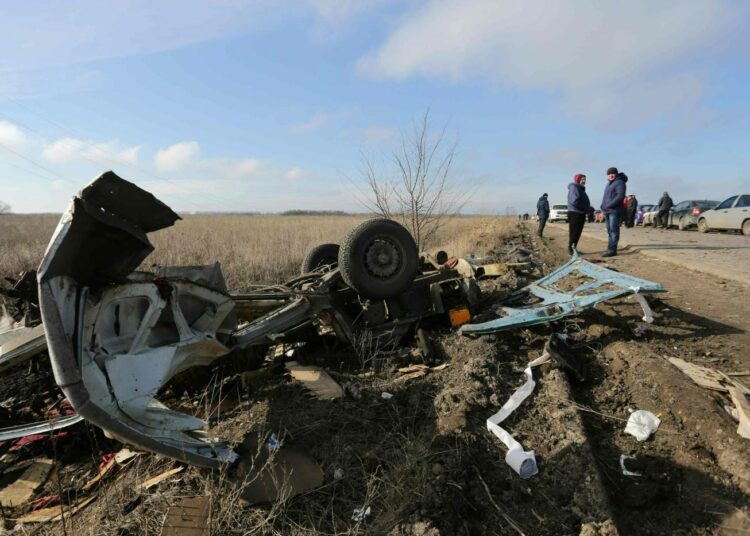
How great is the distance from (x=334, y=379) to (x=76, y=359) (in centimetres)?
226

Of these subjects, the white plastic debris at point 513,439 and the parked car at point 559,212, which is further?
the parked car at point 559,212

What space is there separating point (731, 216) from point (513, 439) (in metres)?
18.1

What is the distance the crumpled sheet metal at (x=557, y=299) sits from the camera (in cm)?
429

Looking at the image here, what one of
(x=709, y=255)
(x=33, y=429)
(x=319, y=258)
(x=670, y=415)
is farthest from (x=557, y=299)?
(x=709, y=255)

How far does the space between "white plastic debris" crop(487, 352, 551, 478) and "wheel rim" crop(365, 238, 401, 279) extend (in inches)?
66.1

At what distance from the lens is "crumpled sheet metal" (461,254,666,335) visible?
429cm

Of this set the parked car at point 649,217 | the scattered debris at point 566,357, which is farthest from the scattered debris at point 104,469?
the parked car at point 649,217

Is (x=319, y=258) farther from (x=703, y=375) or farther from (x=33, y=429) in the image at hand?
(x=703, y=375)

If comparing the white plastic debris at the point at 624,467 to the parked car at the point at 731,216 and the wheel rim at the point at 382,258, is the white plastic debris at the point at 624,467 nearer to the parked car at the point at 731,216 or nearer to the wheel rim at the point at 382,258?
the wheel rim at the point at 382,258

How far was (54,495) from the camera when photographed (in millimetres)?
2809

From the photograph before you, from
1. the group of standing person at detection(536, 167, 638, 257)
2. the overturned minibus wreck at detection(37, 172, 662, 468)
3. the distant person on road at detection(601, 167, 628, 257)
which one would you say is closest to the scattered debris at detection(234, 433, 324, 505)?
the overturned minibus wreck at detection(37, 172, 662, 468)

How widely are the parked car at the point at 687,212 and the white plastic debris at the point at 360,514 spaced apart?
2117 centimetres

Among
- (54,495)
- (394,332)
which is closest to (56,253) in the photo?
(54,495)

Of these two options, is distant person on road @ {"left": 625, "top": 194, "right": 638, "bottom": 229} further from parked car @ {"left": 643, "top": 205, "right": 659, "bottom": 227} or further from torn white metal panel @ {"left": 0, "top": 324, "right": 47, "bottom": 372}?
torn white metal panel @ {"left": 0, "top": 324, "right": 47, "bottom": 372}
